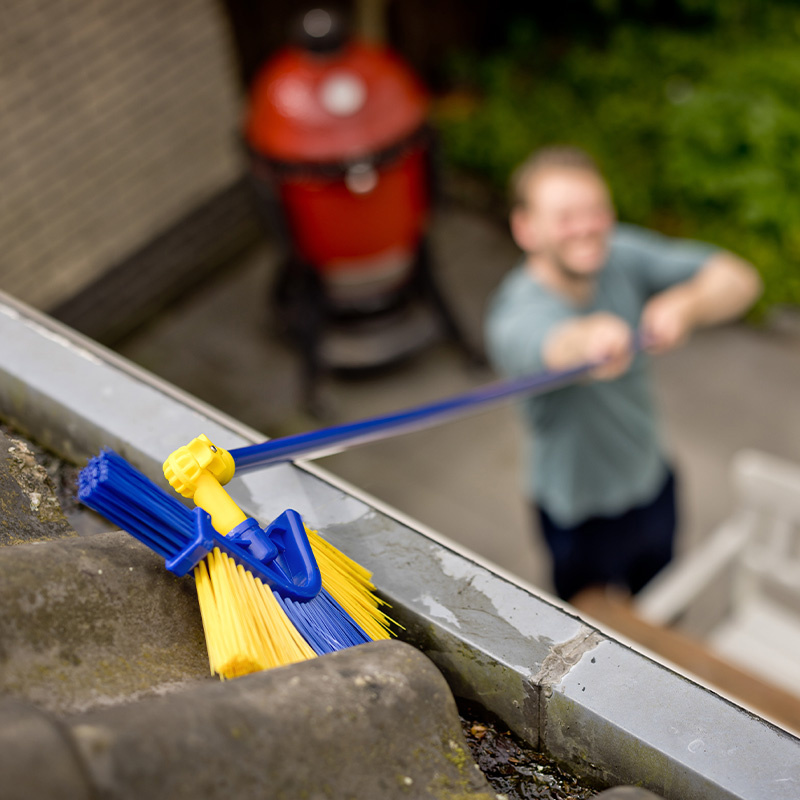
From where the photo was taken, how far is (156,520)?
2.92 ft

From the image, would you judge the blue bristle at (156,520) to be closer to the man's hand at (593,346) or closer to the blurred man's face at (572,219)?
the man's hand at (593,346)

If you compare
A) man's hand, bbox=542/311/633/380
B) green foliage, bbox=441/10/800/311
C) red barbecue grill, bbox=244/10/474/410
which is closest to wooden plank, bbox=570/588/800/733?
man's hand, bbox=542/311/633/380

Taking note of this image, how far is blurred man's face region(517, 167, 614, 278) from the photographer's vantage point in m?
2.76

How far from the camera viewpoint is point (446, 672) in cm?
99

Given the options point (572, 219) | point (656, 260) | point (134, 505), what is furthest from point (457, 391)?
point (134, 505)

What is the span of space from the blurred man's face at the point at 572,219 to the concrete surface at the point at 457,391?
62.8 inches

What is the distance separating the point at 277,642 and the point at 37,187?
14.2ft

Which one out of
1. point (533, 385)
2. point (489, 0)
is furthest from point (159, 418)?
point (489, 0)

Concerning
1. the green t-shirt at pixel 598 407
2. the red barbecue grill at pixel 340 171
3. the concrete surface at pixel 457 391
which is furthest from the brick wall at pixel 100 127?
the green t-shirt at pixel 598 407

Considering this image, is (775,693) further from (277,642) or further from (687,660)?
(277,642)

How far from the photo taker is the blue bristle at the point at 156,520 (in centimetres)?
85

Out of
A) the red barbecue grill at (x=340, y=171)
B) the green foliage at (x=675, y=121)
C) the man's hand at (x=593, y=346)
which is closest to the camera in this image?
the man's hand at (x=593, y=346)

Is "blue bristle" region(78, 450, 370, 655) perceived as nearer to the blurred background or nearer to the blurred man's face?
the blurred man's face

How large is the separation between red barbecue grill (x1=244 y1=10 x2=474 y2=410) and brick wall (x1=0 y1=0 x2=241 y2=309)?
41.2 inches
